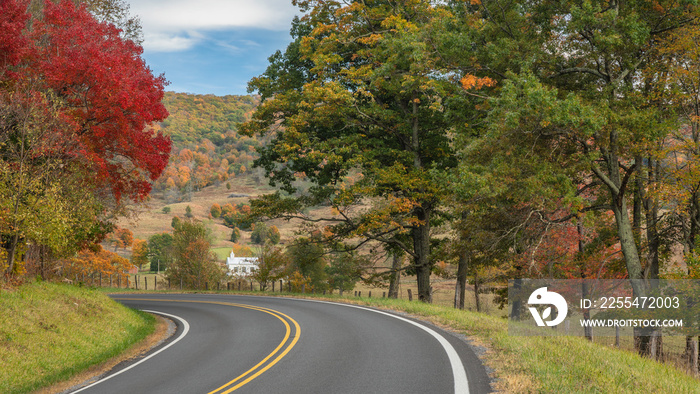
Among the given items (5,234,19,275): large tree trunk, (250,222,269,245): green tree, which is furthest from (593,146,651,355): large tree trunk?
(250,222,269,245): green tree

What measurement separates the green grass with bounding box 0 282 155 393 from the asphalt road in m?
1.49

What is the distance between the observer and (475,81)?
52.3 feet

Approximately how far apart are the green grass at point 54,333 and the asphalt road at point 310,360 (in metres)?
1.49

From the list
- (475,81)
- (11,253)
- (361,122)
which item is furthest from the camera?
(361,122)

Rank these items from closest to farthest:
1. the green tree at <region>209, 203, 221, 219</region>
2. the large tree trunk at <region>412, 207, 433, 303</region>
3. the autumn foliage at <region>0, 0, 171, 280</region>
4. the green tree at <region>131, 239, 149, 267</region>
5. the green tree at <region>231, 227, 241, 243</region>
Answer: the autumn foliage at <region>0, 0, 171, 280</region> → the large tree trunk at <region>412, 207, 433, 303</region> → the green tree at <region>131, 239, 149, 267</region> → the green tree at <region>231, 227, 241, 243</region> → the green tree at <region>209, 203, 221, 219</region>

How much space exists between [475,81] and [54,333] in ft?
48.7

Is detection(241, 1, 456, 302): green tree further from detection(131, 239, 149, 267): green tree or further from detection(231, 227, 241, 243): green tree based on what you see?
detection(231, 227, 241, 243): green tree

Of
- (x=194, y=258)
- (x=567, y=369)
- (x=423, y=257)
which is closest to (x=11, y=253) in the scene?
(x=567, y=369)

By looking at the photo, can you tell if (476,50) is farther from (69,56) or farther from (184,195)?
(184,195)

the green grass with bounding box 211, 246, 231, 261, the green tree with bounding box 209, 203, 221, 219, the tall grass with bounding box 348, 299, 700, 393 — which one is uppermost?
the green tree with bounding box 209, 203, 221, 219

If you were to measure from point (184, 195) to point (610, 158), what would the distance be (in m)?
183

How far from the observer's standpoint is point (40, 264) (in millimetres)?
16844

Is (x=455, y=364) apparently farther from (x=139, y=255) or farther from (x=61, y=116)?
(x=139, y=255)

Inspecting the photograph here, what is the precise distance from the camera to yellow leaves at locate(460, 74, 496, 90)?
15.8 m
